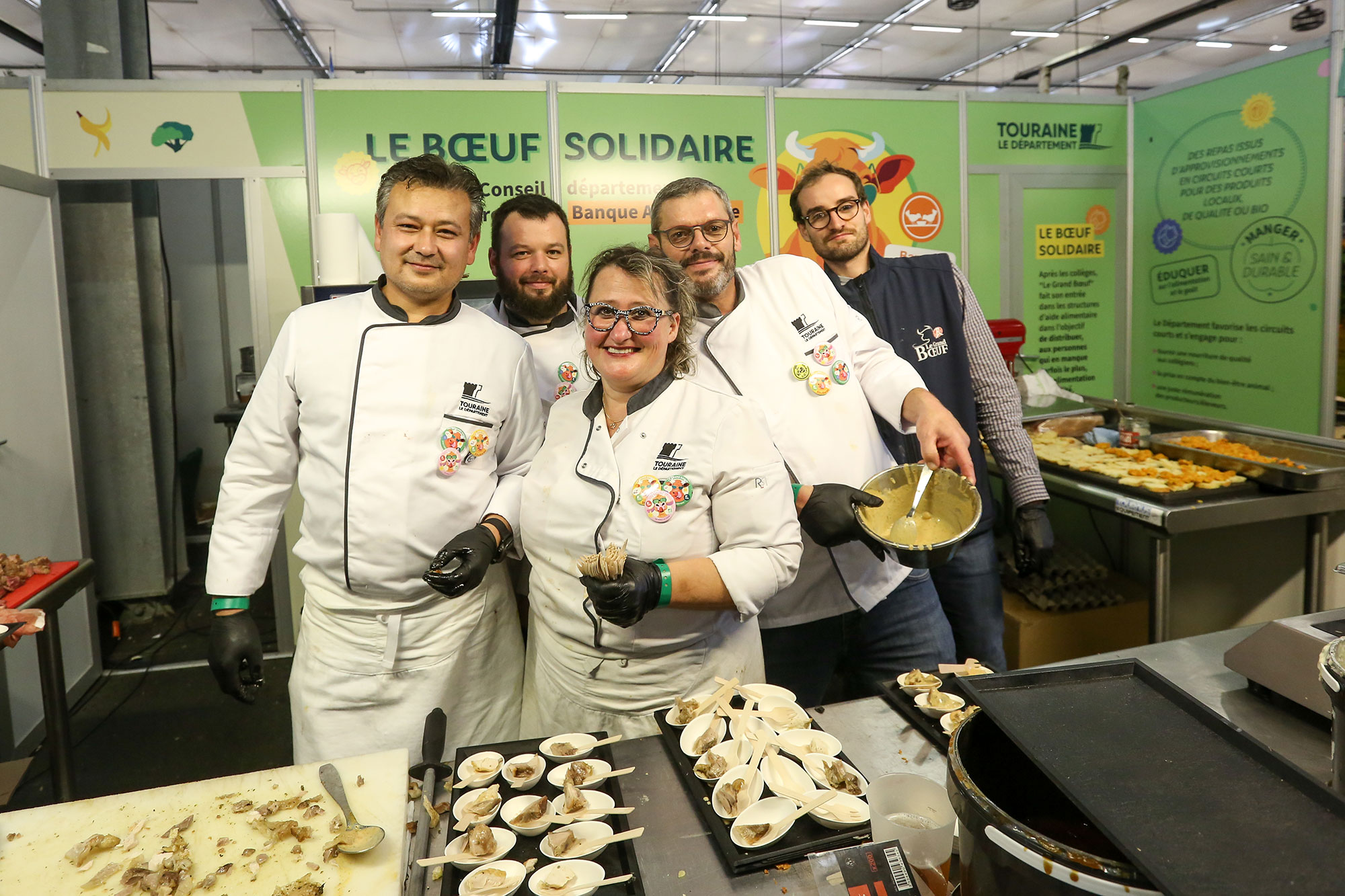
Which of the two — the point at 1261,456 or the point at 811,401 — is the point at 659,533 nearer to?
the point at 811,401

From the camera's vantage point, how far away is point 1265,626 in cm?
139

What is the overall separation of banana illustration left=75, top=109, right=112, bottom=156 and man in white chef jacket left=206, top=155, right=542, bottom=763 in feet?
8.77

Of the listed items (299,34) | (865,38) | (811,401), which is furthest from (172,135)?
(865,38)

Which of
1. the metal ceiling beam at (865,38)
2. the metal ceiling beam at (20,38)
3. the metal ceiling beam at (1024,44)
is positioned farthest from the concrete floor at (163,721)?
the metal ceiling beam at (1024,44)

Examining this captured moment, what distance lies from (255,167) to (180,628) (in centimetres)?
252

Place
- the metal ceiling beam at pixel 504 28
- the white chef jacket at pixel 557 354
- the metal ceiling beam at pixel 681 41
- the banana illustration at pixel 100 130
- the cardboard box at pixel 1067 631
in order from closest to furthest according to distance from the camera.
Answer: the white chef jacket at pixel 557 354 → the cardboard box at pixel 1067 631 → the banana illustration at pixel 100 130 → the metal ceiling beam at pixel 504 28 → the metal ceiling beam at pixel 681 41

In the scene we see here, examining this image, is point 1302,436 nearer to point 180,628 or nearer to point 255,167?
point 255,167

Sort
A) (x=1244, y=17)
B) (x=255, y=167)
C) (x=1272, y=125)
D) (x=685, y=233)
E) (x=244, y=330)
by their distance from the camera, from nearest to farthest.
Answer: (x=685, y=233), (x=255, y=167), (x=1272, y=125), (x=244, y=330), (x=1244, y=17)

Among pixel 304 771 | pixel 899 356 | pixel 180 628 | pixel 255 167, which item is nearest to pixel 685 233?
pixel 899 356

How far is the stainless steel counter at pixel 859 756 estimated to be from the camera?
1.07 m

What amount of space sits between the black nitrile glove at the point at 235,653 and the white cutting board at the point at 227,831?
1.69ft

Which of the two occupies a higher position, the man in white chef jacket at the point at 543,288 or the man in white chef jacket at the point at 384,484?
the man in white chef jacket at the point at 543,288

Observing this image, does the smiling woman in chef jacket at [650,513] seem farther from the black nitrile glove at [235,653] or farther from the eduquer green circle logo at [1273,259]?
the eduquer green circle logo at [1273,259]

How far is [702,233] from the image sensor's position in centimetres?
201
